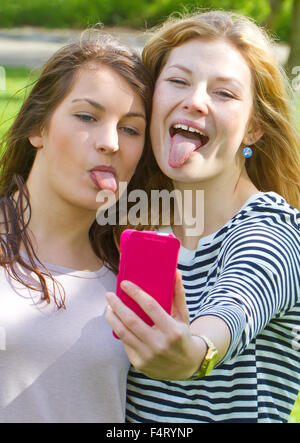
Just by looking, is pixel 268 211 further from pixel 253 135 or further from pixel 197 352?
pixel 197 352

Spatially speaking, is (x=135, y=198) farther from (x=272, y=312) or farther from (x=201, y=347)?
(x=201, y=347)

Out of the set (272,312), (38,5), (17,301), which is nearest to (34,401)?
(17,301)

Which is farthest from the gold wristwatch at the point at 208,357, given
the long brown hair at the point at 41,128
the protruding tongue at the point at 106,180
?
the protruding tongue at the point at 106,180

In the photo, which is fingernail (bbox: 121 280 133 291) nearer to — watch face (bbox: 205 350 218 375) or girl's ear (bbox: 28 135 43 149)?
watch face (bbox: 205 350 218 375)

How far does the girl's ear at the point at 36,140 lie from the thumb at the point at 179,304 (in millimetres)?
1116

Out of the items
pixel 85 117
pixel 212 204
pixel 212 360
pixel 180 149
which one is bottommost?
pixel 212 360

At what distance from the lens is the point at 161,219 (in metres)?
3.15

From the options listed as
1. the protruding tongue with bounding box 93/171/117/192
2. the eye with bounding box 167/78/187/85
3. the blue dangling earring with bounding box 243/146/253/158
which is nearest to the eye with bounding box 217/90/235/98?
the eye with bounding box 167/78/187/85

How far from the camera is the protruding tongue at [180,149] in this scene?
108 inches

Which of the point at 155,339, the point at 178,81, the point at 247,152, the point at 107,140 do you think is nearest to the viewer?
the point at 155,339

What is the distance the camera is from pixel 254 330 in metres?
2.15

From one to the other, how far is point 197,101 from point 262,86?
37cm

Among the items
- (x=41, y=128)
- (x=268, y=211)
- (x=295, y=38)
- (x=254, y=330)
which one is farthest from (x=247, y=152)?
(x=295, y=38)

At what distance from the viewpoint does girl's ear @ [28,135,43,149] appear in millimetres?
2906
